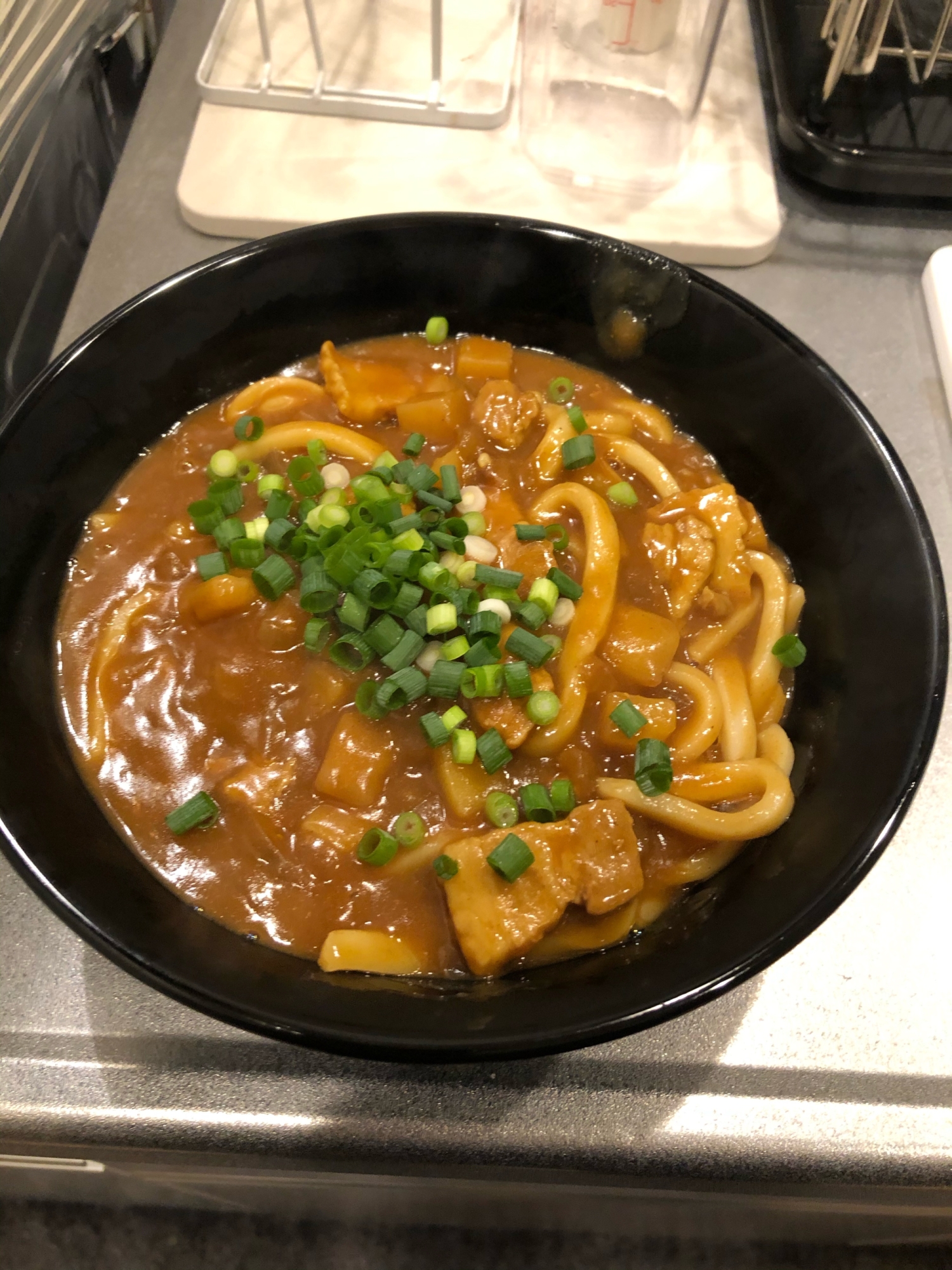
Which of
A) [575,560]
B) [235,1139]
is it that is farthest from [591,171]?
[235,1139]

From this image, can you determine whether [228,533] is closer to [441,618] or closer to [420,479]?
[420,479]

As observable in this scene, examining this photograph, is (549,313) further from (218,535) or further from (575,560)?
(218,535)

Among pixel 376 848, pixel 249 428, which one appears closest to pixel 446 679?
pixel 376 848

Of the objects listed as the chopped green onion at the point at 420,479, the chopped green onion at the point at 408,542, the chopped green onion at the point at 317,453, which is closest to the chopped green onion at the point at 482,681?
the chopped green onion at the point at 408,542

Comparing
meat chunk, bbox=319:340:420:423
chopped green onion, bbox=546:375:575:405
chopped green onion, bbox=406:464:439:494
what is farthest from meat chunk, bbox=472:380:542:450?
chopped green onion, bbox=406:464:439:494

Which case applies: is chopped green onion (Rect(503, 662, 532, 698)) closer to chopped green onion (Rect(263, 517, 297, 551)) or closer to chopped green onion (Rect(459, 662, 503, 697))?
chopped green onion (Rect(459, 662, 503, 697))

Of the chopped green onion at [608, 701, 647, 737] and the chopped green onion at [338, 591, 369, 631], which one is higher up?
the chopped green onion at [338, 591, 369, 631]
